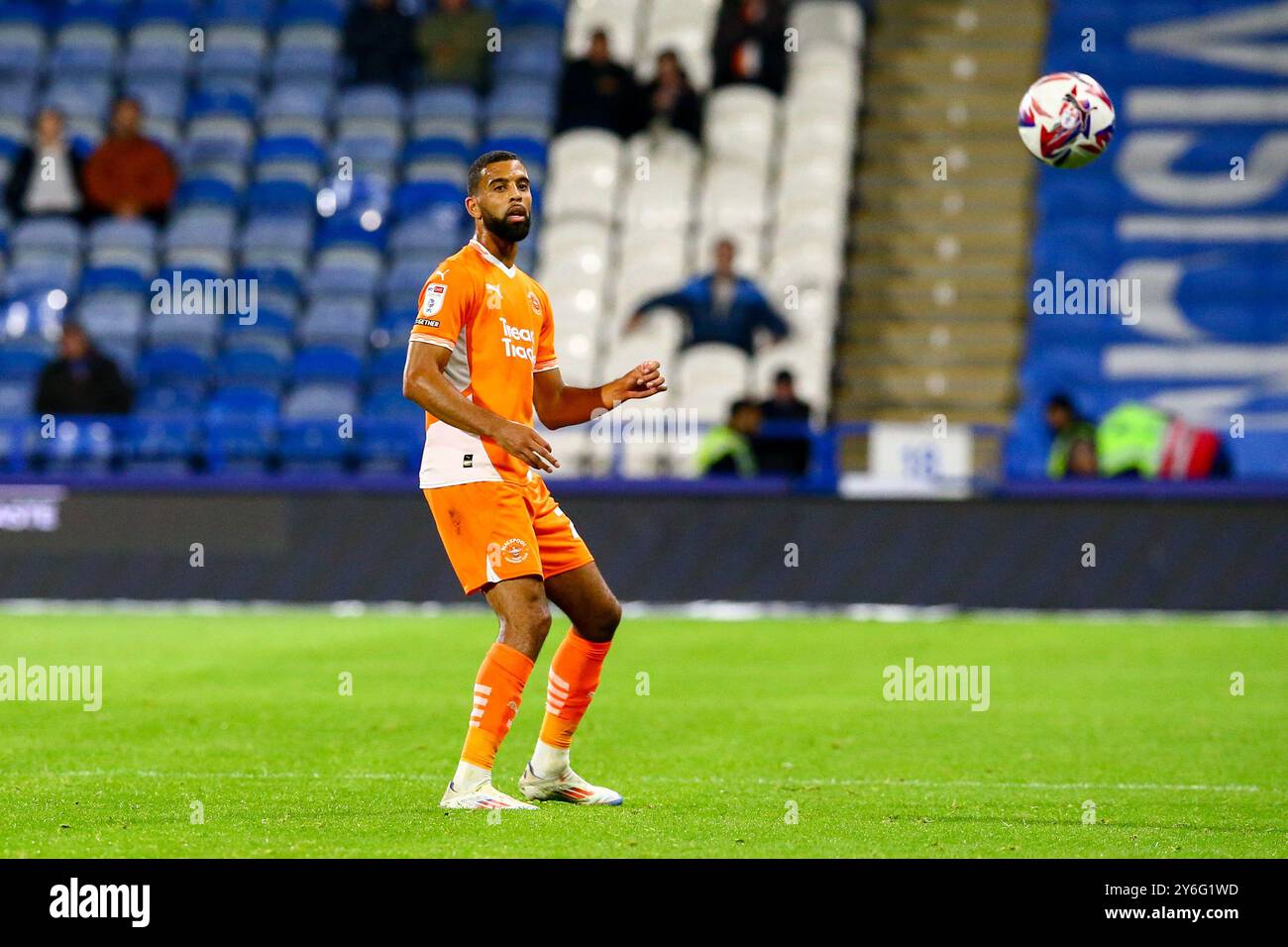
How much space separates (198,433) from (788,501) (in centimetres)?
664

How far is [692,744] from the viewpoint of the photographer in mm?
10438

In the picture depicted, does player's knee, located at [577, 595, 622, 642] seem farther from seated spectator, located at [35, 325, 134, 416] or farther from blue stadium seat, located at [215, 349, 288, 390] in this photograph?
blue stadium seat, located at [215, 349, 288, 390]

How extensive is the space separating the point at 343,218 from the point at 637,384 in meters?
17.0

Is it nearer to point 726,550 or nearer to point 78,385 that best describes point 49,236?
point 78,385

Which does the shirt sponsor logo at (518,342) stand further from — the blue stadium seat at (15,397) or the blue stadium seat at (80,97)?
the blue stadium seat at (80,97)

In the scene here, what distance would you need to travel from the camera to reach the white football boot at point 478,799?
7848mm

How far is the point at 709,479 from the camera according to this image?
18.7 meters

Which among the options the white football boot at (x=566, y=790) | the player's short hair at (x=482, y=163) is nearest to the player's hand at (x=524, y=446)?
the player's short hair at (x=482, y=163)

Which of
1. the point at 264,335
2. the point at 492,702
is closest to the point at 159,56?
the point at 264,335

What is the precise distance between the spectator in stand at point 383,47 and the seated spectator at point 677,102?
346 cm

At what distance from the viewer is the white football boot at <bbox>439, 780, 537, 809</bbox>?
7848 mm

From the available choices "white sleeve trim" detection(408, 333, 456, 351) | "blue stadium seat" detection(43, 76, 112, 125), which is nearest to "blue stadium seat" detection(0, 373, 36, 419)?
"blue stadium seat" detection(43, 76, 112, 125)

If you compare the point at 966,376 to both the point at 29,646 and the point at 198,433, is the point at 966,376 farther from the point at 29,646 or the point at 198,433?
the point at 29,646
